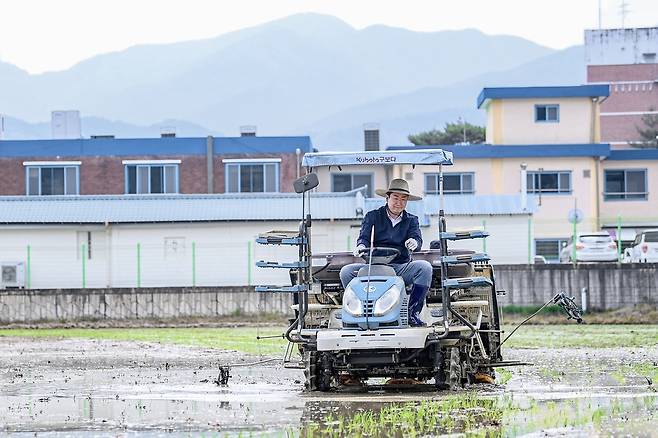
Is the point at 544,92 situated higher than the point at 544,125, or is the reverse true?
the point at 544,92

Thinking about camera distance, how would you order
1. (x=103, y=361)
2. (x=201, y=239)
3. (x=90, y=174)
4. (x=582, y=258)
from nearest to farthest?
1. (x=103, y=361)
2. (x=582, y=258)
3. (x=201, y=239)
4. (x=90, y=174)

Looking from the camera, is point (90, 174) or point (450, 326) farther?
point (90, 174)

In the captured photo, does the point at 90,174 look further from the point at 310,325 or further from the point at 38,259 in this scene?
the point at 310,325

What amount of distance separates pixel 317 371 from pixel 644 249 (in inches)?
1492

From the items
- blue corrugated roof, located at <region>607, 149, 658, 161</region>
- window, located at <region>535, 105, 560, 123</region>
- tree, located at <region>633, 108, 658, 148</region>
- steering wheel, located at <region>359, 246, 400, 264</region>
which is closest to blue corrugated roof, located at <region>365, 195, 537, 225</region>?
window, located at <region>535, 105, 560, 123</region>

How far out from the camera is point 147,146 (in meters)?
66.6

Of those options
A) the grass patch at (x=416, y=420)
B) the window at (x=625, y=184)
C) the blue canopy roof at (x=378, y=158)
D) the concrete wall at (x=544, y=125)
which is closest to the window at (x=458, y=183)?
the concrete wall at (x=544, y=125)

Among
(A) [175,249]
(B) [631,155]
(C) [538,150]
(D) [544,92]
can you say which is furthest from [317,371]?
(B) [631,155]

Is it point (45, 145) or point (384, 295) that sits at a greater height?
point (45, 145)

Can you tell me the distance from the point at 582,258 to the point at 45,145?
2747 centimetres

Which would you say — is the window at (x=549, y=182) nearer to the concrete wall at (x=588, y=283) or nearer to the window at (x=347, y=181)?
the window at (x=347, y=181)

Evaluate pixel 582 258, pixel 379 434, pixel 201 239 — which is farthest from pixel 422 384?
pixel 201 239

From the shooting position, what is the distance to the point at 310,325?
1795 cm

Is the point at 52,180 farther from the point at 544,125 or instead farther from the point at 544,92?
the point at 544,92
